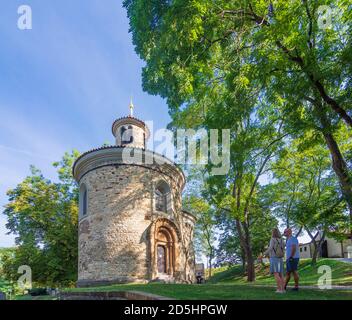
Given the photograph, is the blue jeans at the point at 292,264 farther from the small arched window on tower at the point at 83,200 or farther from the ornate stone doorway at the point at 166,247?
the small arched window on tower at the point at 83,200

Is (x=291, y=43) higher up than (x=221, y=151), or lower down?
higher up

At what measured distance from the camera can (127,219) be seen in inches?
634

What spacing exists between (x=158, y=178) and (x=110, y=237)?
4400mm

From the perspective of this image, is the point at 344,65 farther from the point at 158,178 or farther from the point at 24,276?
the point at 24,276

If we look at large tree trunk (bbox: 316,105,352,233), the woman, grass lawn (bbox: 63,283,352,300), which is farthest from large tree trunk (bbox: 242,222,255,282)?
the woman

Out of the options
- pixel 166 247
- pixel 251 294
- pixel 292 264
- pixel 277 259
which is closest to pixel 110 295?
pixel 251 294

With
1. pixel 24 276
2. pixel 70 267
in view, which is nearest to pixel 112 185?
pixel 70 267

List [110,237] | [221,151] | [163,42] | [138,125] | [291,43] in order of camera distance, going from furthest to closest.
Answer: [138,125], [110,237], [221,151], [291,43], [163,42]

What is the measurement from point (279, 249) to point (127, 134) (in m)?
15.3

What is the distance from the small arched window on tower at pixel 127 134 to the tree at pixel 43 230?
7.46 m

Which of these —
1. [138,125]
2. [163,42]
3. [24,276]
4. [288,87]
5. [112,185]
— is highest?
[138,125]

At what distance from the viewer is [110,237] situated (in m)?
15.6

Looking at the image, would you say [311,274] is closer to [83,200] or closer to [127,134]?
[127,134]
